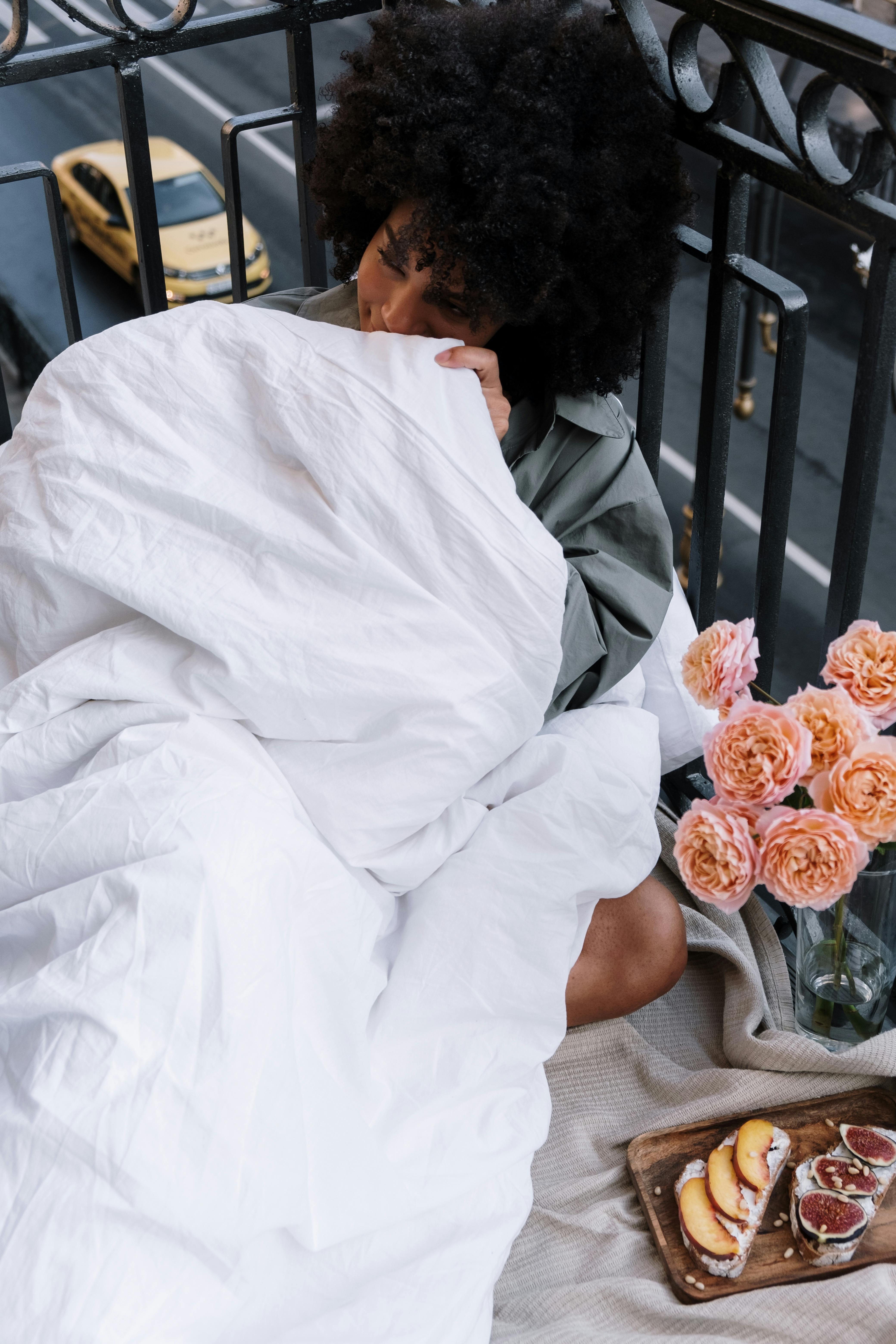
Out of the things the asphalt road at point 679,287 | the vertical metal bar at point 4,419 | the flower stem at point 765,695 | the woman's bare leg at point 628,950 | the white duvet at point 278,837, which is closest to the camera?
the white duvet at point 278,837

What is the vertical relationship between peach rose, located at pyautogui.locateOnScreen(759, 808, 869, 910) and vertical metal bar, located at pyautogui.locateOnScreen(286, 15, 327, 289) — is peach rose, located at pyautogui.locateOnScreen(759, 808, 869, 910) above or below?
below

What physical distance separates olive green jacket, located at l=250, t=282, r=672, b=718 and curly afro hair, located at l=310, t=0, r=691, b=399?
69 mm

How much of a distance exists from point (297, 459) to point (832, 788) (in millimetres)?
556

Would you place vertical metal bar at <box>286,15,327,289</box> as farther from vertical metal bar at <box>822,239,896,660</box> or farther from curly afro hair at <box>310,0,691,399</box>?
vertical metal bar at <box>822,239,896,660</box>

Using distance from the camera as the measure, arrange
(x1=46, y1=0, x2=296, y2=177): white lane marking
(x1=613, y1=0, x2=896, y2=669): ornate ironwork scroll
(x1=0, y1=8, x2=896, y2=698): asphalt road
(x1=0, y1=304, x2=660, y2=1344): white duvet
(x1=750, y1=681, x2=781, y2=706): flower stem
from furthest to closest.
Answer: (x1=46, y1=0, x2=296, y2=177): white lane marking → (x1=0, y1=8, x2=896, y2=698): asphalt road → (x1=750, y1=681, x2=781, y2=706): flower stem → (x1=613, y1=0, x2=896, y2=669): ornate ironwork scroll → (x1=0, y1=304, x2=660, y2=1344): white duvet

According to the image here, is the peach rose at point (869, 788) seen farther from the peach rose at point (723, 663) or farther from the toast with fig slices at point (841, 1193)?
the toast with fig slices at point (841, 1193)

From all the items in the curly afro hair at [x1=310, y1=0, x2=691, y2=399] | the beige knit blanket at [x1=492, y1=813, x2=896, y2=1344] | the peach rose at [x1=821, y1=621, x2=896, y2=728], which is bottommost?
the beige knit blanket at [x1=492, y1=813, x2=896, y2=1344]

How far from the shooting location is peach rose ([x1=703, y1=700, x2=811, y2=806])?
3.20 feet

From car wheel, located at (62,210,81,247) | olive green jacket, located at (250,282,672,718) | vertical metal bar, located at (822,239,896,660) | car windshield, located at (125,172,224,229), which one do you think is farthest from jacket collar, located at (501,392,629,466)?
car wheel, located at (62,210,81,247)

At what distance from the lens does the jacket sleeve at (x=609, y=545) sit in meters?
1.25

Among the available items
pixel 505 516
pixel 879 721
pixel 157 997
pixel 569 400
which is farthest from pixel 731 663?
pixel 157 997

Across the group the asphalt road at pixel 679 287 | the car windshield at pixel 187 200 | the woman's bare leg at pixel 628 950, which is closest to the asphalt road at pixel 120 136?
the asphalt road at pixel 679 287

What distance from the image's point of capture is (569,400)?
128 centimetres

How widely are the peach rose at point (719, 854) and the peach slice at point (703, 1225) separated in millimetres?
295
